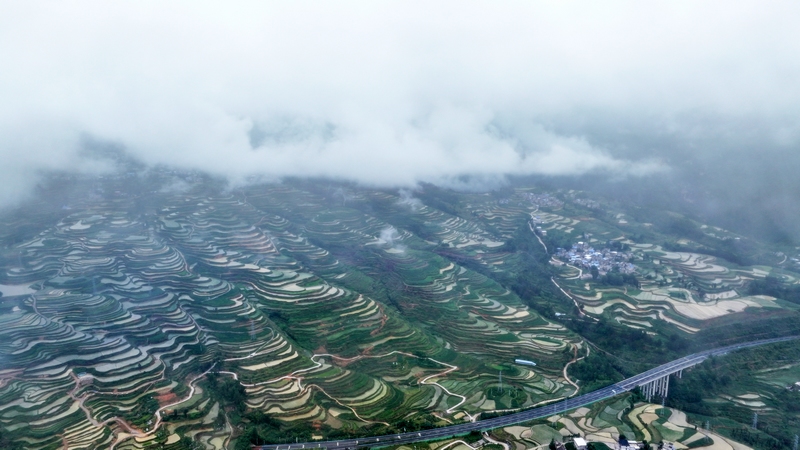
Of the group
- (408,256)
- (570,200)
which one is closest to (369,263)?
(408,256)

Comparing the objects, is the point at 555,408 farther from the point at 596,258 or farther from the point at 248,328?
the point at 596,258

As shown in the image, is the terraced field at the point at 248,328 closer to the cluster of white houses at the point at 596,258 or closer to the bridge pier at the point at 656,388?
the bridge pier at the point at 656,388

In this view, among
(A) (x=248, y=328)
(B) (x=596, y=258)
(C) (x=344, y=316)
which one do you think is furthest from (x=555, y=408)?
(B) (x=596, y=258)

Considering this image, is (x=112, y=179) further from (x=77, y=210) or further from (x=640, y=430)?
(x=640, y=430)

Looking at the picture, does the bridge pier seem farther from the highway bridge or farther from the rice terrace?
the rice terrace

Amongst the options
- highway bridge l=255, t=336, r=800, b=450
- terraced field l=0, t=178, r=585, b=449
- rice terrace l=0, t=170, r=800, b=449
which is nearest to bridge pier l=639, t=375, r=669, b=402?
highway bridge l=255, t=336, r=800, b=450

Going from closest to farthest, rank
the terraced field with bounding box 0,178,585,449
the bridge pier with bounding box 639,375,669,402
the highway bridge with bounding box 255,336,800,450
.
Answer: the highway bridge with bounding box 255,336,800,450 < the terraced field with bounding box 0,178,585,449 < the bridge pier with bounding box 639,375,669,402

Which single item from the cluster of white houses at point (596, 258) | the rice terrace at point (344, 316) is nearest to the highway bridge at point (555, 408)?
the rice terrace at point (344, 316)
